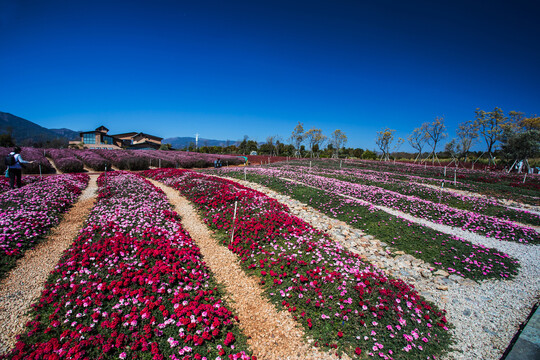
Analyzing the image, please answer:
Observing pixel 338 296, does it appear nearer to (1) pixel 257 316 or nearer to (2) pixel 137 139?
(1) pixel 257 316

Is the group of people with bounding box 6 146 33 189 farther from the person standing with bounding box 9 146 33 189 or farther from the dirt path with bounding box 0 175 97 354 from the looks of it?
the dirt path with bounding box 0 175 97 354

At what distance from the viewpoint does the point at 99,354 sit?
384 cm

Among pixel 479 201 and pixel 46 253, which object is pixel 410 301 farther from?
pixel 479 201

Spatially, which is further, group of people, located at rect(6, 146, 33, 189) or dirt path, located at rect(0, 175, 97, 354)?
group of people, located at rect(6, 146, 33, 189)

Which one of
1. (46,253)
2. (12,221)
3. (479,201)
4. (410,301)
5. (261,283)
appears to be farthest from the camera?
(479,201)

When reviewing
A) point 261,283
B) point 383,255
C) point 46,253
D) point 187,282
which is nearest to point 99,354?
point 187,282

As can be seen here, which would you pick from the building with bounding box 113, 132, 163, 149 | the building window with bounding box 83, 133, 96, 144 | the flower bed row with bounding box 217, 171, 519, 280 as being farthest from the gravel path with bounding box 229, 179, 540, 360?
the building window with bounding box 83, 133, 96, 144

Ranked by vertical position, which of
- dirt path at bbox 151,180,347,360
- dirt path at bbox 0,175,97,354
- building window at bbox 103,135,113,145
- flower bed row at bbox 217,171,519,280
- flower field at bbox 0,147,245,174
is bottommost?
dirt path at bbox 151,180,347,360

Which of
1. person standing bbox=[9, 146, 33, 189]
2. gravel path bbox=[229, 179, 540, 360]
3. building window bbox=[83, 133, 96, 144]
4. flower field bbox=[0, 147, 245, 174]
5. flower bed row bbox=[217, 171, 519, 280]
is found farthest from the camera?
building window bbox=[83, 133, 96, 144]

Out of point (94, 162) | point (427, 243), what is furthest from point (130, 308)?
point (94, 162)

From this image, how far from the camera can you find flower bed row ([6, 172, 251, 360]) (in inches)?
156

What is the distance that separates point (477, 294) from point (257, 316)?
22.3 ft

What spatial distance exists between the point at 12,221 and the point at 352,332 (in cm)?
1207

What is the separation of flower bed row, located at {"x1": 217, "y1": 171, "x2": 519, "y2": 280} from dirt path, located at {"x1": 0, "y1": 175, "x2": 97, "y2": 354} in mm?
11687
